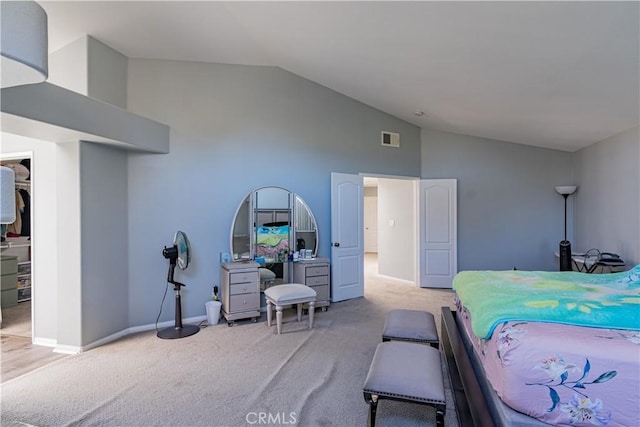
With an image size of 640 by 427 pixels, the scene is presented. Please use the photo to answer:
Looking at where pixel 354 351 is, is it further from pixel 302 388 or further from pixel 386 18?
pixel 386 18

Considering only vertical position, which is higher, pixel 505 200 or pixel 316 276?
pixel 505 200

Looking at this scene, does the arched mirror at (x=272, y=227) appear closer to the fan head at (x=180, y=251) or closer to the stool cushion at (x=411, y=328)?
the fan head at (x=180, y=251)

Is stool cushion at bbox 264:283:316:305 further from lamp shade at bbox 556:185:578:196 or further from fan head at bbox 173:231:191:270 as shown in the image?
lamp shade at bbox 556:185:578:196

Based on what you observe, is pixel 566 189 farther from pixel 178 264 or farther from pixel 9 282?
pixel 9 282

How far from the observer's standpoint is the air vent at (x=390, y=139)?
6.09m

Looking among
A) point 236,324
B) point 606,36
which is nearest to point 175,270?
point 236,324

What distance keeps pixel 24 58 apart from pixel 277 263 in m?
3.79

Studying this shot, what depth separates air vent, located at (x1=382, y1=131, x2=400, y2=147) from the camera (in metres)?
6.09

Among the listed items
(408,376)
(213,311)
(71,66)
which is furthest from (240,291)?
(71,66)

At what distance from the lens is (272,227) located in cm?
488

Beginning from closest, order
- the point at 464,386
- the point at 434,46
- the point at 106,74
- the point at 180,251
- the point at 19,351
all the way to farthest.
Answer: the point at 464,386 → the point at 434,46 → the point at 19,351 → the point at 106,74 → the point at 180,251

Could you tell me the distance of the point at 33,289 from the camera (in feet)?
12.7

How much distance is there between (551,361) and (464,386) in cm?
70

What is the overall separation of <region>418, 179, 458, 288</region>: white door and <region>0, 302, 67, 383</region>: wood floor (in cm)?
541
